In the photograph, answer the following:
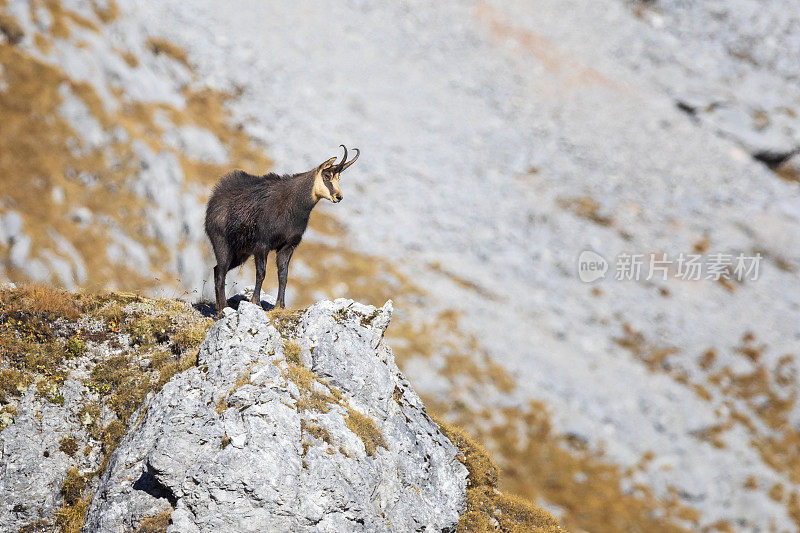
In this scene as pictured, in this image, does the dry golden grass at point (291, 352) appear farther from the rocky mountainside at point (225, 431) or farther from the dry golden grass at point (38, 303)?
the dry golden grass at point (38, 303)

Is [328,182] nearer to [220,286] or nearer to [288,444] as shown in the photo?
[220,286]

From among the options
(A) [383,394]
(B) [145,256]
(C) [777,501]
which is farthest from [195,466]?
(C) [777,501]

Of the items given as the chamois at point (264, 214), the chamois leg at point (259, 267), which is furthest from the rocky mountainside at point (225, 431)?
the chamois at point (264, 214)

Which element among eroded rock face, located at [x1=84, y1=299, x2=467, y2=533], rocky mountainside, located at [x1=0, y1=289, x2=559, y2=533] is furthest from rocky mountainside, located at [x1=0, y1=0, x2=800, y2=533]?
eroded rock face, located at [x1=84, y1=299, x2=467, y2=533]

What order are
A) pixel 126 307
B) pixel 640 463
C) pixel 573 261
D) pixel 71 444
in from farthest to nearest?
pixel 573 261 → pixel 640 463 → pixel 126 307 → pixel 71 444

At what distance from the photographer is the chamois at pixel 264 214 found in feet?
41.3

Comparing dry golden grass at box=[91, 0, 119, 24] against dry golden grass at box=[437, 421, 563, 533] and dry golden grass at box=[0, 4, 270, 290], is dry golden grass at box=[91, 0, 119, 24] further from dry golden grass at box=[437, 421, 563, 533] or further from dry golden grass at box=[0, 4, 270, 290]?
dry golden grass at box=[437, 421, 563, 533]

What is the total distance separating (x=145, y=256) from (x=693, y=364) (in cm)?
2915

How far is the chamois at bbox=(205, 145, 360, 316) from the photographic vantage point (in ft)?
41.3

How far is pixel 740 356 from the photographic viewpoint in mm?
35406

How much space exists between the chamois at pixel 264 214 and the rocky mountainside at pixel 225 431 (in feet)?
4.47

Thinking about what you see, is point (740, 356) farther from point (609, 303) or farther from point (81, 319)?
point (81, 319)

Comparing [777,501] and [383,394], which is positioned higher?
[383,394]

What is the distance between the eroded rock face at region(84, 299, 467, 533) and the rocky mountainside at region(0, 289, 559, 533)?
2 cm
